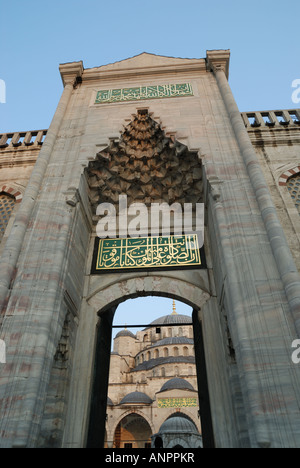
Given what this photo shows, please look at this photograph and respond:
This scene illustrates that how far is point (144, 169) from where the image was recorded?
6.80m

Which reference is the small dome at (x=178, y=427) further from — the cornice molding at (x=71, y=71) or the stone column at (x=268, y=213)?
the cornice molding at (x=71, y=71)

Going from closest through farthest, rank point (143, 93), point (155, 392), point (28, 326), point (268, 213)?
point (28, 326)
point (268, 213)
point (143, 93)
point (155, 392)

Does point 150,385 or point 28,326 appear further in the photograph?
point 150,385

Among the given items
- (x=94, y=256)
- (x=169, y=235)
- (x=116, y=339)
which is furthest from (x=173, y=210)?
(x=116, y=339)

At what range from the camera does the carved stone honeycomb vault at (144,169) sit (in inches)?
249

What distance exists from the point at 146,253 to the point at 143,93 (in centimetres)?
387

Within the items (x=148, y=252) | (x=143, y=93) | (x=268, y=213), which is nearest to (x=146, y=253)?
(x=148, y=252)

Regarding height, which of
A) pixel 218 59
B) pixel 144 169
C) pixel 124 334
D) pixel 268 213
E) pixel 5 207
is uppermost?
pixel 124 334

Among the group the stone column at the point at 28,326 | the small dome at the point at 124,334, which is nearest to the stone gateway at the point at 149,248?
the stone column at the point at 28,326

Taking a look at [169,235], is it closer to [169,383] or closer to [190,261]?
[190,261]

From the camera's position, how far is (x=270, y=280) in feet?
13.6

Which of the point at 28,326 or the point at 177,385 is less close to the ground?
the point at 177,385

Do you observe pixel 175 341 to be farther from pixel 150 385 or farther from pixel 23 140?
pixel 23 140
